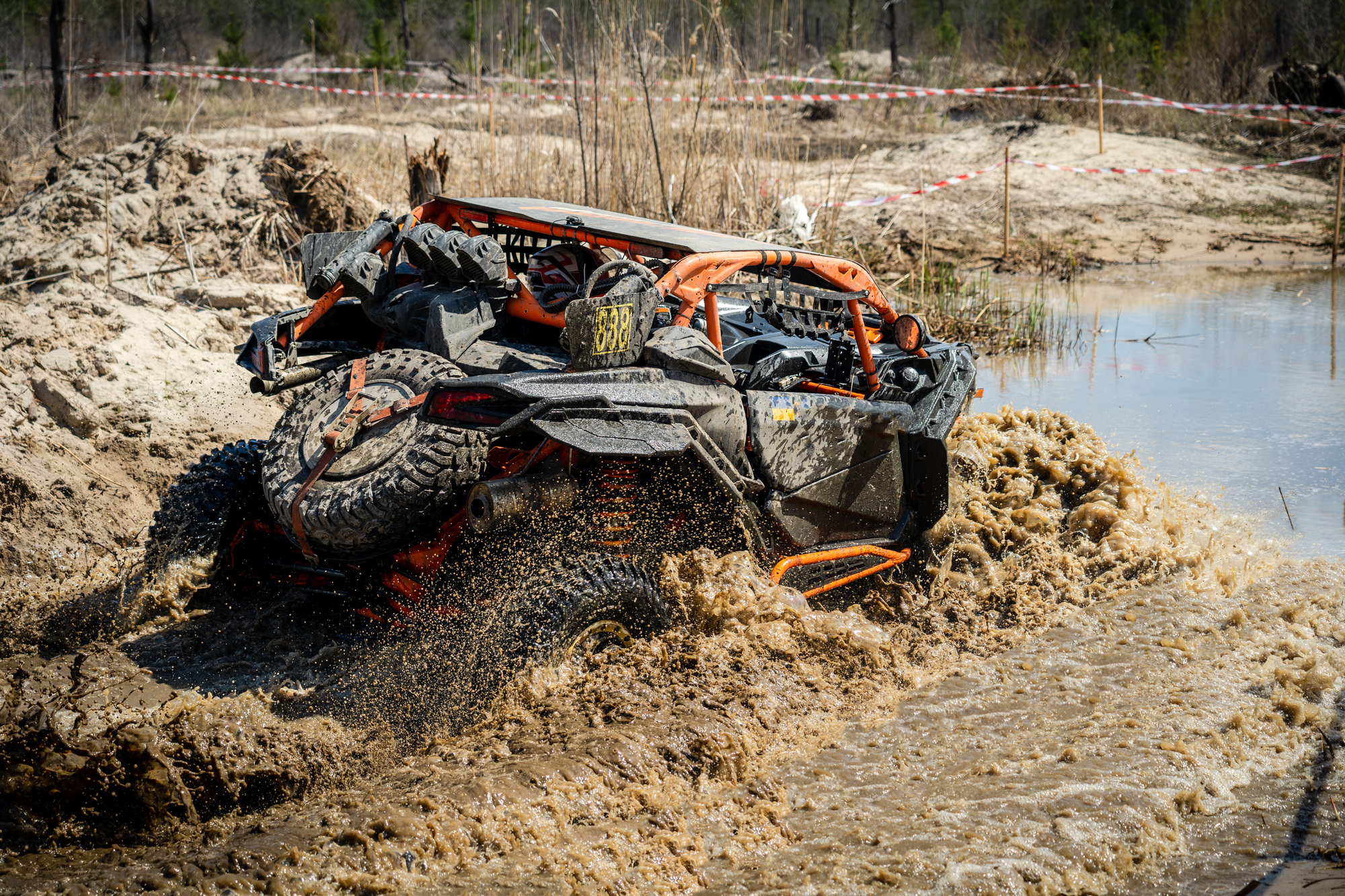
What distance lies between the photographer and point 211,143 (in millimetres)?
12695

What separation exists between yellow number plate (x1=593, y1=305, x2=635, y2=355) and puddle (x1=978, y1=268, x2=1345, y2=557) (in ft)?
12.2

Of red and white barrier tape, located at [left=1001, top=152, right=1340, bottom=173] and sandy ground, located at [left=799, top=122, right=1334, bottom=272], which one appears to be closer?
sandy ground, located at [left=799, top=122, right=1334, bottom=272]

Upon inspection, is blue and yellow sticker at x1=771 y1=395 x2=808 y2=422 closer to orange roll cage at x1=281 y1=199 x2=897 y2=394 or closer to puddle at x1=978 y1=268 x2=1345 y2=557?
orange roll cage at x1=281 y1=199 x2=897 y2=394

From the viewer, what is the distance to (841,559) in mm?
4445

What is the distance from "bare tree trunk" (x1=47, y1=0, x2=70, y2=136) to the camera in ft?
38.0

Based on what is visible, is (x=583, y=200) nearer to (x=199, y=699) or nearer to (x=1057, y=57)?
(x=199, y=699)

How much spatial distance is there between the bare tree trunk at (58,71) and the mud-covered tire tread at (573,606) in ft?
34.0

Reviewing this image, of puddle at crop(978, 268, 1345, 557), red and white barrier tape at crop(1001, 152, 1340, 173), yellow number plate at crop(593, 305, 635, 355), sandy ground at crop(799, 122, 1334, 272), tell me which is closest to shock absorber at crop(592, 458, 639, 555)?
yellow number plate at crop(593, 305, 635, 355)

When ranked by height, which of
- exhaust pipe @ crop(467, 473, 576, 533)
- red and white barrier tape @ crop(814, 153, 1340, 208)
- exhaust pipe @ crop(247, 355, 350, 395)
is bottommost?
exhaust pipe @ crop(467, 473, 576, 533)

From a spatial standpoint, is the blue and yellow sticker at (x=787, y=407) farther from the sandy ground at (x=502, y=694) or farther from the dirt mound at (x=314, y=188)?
the dirt mound at (x=314, y=188)

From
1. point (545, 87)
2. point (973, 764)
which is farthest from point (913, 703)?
point (545, 87)

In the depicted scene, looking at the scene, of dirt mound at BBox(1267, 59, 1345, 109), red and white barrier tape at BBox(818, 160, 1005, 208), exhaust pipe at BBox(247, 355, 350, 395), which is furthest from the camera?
dirt mound at BBox(1267, 59, 1345, 109)

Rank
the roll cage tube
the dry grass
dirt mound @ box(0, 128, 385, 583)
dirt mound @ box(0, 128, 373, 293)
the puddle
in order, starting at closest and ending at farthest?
the roll cage tube, dirt mound @ box(0, 128, 385, 583), the puddle, dirt mound @ box(0, 128, 373, 293), the dry grass

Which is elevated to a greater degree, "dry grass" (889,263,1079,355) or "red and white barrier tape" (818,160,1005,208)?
"red and white barrier tape" (818,160,1005,208)
